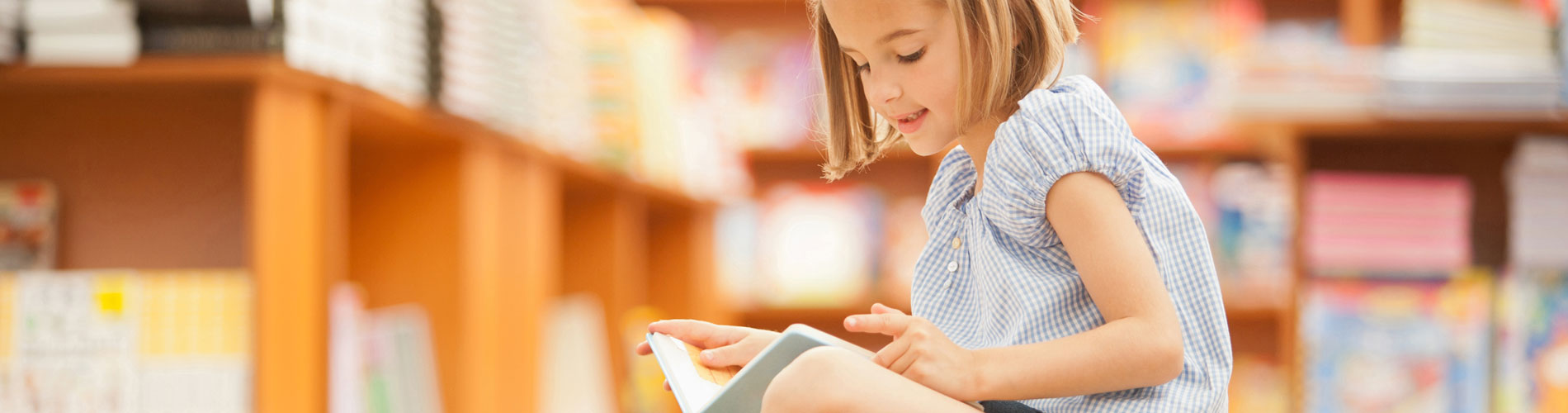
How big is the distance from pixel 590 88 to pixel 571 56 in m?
0.15

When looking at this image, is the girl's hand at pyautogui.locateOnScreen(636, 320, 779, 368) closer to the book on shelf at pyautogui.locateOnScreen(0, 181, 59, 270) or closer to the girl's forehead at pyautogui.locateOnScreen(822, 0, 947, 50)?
the girl's forehead at pyautogui.locateOnScreen(822, 0, 947, 50)

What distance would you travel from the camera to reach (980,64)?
33.8 inches

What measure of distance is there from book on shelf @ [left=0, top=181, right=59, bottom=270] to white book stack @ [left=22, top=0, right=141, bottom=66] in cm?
19

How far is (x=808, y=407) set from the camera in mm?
688

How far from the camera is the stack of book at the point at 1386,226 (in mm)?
2119

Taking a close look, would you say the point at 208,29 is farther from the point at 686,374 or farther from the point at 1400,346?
the point at 1400,346

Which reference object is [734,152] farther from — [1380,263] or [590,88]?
Answer: [1380,263]

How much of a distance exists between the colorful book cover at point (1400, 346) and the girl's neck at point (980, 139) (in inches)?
54.5

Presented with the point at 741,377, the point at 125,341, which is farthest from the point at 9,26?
the point at 741,377

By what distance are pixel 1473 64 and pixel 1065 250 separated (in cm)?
144

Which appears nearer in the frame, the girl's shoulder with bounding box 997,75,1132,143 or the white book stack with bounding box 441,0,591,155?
the girl's shoulder with bounding box 997,75,1132,143

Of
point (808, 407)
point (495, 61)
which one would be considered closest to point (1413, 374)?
point (495, 61)

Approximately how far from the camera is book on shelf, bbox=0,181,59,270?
1449mm

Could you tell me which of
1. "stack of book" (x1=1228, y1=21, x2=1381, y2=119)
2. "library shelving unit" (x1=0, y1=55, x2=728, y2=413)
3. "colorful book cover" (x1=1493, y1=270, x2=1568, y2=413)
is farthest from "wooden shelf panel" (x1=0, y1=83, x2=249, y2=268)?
"colorful book cover" (x1=1493, y1=270, x2=1568, y2=413)
